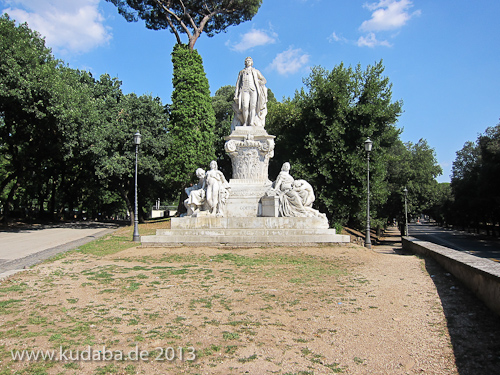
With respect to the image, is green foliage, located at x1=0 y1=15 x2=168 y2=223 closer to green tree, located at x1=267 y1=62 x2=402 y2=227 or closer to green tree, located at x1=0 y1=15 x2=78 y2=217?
green tree, located at x1=0 y1=15 x2=78 y2=217

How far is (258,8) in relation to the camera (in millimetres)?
32625

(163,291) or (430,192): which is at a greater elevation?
(430,192)

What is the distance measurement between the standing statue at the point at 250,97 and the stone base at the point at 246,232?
437 cm

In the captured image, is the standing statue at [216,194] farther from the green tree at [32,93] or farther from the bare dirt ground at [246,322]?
the green tree at [32,93]

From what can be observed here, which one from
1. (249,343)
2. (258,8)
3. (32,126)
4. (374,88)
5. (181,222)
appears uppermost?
(258,8)

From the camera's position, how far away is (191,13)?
32.1 metres

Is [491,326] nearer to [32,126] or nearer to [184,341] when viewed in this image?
[184,341]

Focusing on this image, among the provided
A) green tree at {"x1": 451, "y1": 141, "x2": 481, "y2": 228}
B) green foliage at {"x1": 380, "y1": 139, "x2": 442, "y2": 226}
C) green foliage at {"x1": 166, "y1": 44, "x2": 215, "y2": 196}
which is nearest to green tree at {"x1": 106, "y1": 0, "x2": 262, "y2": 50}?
green foliage at {"x1": 166, "y1": 44, "x2": 215, "y2": 196}

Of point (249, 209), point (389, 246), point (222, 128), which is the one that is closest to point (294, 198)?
point (249, 209)

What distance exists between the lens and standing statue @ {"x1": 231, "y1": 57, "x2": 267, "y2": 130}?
15.3 meters

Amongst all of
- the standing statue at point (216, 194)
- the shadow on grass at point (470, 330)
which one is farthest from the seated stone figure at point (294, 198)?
the shadow on grass at point (470, 330)

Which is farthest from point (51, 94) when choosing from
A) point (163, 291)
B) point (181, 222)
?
point (163, 291)

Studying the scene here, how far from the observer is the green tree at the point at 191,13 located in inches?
1232

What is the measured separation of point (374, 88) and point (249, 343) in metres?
22.3
